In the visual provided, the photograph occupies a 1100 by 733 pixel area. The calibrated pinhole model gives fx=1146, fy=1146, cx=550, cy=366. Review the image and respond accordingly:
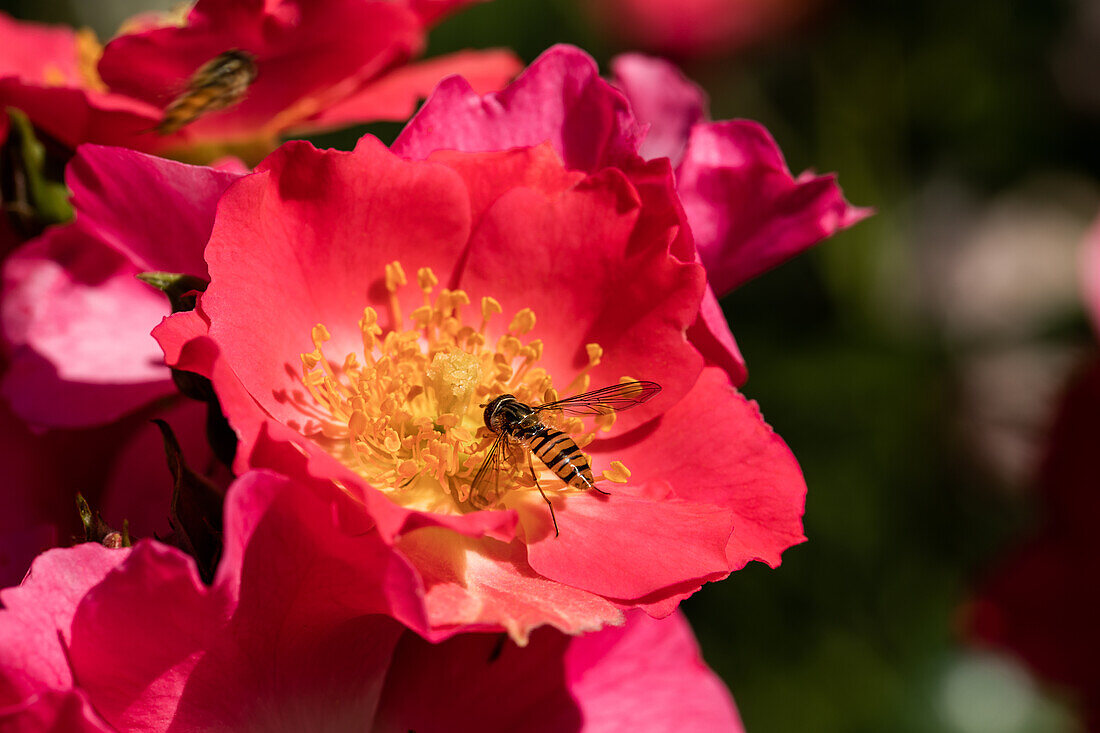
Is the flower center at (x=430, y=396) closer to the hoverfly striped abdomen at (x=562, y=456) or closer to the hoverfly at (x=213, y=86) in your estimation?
the hoverfly striped abdomen at (x=562, y=456)

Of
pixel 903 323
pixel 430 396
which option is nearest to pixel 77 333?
pixel 430 396

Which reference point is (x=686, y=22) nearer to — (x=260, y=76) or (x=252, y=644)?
(x=260, y=76)

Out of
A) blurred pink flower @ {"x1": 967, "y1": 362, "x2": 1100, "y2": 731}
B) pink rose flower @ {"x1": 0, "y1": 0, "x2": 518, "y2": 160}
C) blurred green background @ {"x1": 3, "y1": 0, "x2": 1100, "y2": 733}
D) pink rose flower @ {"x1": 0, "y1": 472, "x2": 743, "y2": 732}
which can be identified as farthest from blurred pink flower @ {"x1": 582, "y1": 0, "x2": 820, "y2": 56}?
pink rose flower @ {"x1": 0, "y1": 472, "x2": 743, "y2": 732}

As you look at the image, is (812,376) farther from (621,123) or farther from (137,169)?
(137,169)

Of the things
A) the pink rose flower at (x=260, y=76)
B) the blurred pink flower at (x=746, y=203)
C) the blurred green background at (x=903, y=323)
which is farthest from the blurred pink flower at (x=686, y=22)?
the blurred pink flower at (x=746, y=203)

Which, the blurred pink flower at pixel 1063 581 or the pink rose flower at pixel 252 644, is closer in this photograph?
Answer: the pink rose flower at pixel 252 644

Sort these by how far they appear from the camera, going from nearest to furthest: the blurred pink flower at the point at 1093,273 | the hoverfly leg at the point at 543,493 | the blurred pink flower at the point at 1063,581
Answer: the hoverfly leg at the point at 543,493, the blurred pink flower at the point at 1063,581, the blurred pink flower at the point at 1093,273

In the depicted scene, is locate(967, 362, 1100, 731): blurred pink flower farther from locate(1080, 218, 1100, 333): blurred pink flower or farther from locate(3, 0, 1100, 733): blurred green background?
locate(1080, 218, 1100, 333): blurred pink flower

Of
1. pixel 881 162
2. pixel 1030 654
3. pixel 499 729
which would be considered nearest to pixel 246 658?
pixel 499 729
